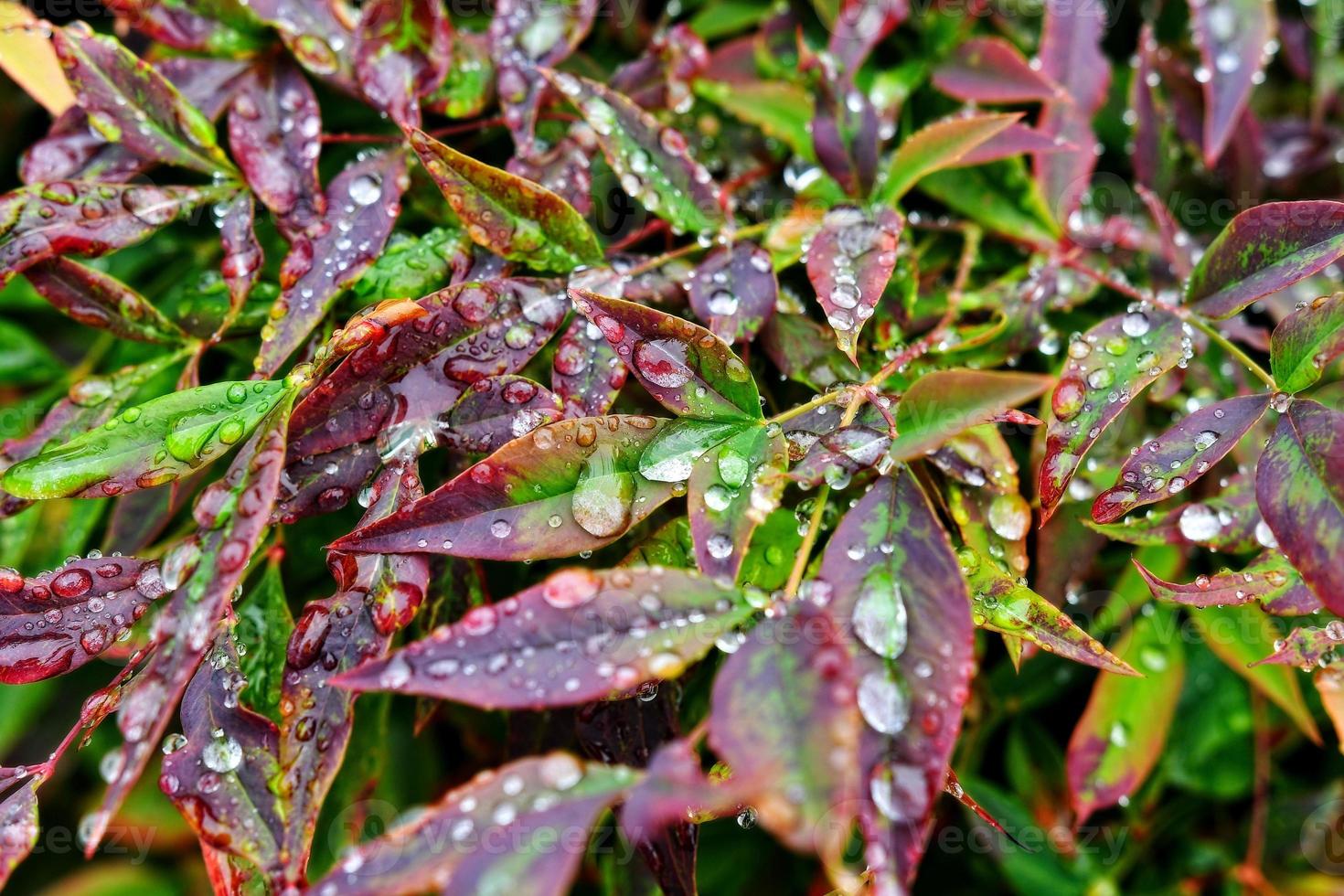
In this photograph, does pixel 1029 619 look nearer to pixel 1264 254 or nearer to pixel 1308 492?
pixel 1308 492

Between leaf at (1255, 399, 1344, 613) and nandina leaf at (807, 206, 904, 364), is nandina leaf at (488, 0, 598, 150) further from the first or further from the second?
leaf at (1255, 399, 1344, 613)

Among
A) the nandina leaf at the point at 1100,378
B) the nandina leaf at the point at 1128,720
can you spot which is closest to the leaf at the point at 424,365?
the nandina leaf at the point at 1100,378

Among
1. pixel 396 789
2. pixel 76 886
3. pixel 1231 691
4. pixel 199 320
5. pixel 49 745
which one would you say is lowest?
pixel 76 886

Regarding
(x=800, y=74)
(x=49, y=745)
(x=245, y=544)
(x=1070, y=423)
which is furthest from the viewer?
(x=49, y=745)

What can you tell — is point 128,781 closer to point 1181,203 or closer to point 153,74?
point 153,74

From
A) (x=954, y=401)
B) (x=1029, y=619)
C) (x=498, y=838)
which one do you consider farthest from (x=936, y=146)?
(x=498, y=838)

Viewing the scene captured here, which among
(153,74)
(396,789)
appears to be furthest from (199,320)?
(396,789)

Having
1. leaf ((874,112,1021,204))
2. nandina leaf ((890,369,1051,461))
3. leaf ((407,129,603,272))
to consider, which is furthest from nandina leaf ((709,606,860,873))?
leaf ((874,112,1021,204))
